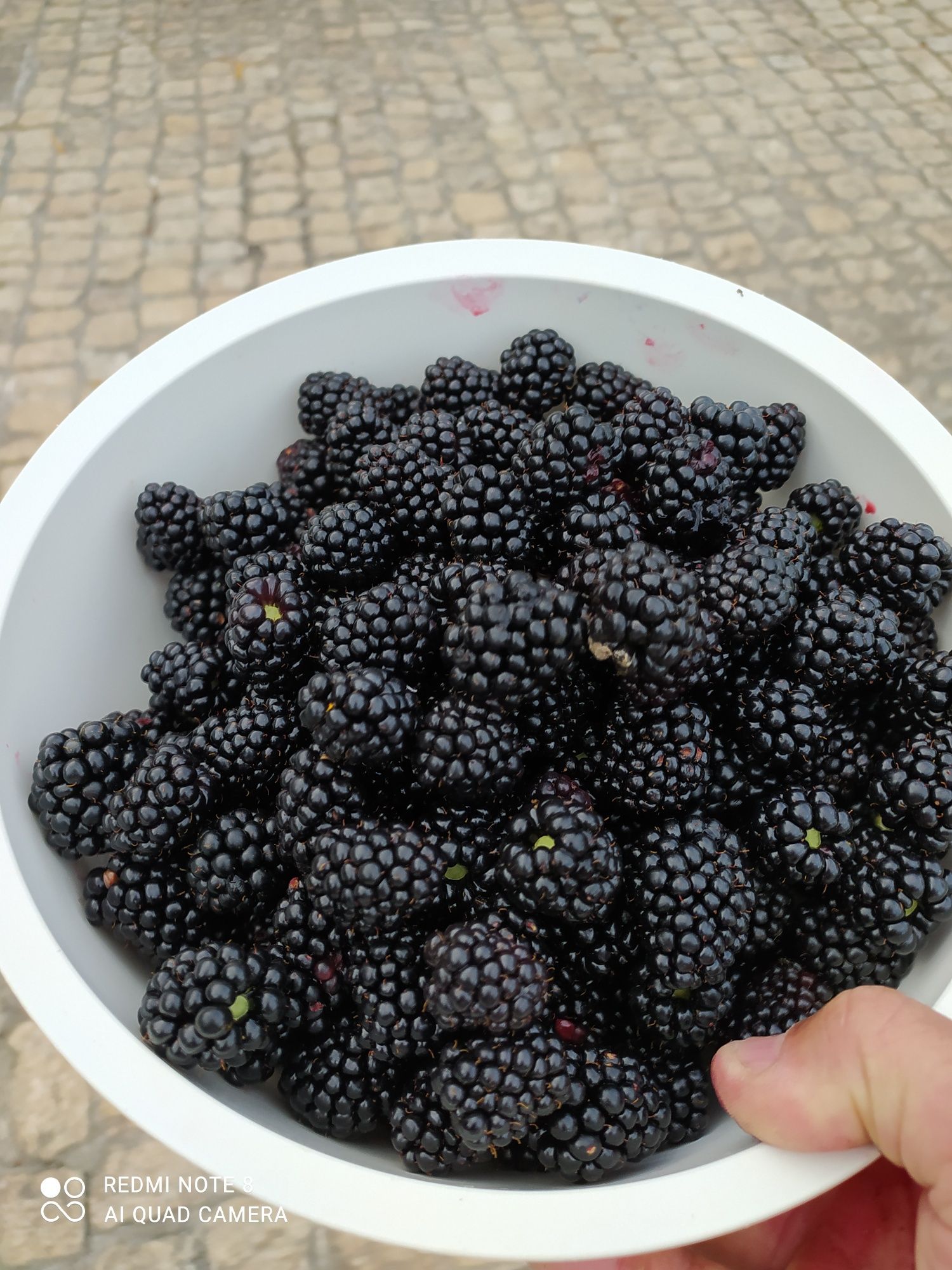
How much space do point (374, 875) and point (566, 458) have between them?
729 millimetres

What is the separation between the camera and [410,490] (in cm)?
156

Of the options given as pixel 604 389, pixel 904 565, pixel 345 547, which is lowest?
pixel 345 547

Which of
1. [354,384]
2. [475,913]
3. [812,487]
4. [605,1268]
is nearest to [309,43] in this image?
[354,384]

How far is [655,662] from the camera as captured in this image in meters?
1.24

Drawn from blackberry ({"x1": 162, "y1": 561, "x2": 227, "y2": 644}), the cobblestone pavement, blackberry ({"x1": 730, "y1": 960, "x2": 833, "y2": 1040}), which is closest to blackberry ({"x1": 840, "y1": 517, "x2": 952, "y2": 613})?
blackberry ({"x1": 730, "y1": 960, "x2": 833, "y2": 1040})

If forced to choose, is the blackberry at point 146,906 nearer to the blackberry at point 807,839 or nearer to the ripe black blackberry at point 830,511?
the blackberry at point 807,839

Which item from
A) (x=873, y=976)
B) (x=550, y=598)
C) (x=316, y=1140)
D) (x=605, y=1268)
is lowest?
(x=605, y=1268)

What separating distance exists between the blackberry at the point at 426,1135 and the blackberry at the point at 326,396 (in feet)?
4.08

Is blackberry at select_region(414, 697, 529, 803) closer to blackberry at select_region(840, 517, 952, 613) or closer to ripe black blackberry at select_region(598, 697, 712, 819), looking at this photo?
ripe black blackberry at select_region(598, 697, 712, 819)

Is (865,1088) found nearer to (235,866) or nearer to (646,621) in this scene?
(646,621)

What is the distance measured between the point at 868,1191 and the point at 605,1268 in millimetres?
454

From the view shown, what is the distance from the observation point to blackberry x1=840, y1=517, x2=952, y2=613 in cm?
148

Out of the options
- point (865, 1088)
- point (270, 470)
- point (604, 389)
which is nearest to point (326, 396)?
point (270, 470)

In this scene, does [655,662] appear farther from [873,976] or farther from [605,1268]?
[605,1268]
